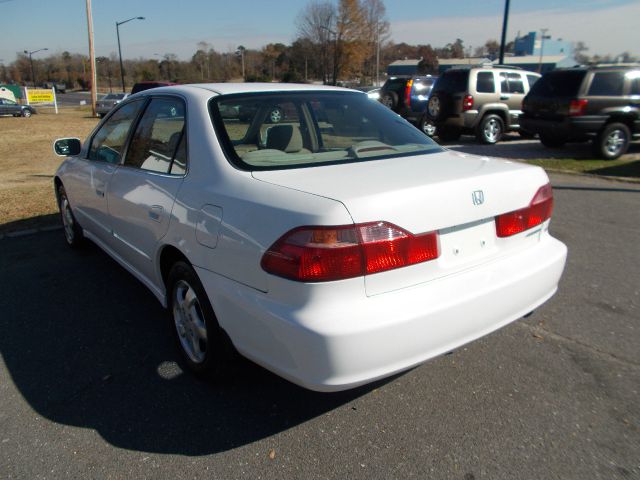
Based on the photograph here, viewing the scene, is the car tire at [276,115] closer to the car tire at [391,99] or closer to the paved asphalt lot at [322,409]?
the paved asphalt lot at [322,409]

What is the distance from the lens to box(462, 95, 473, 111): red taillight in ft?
43.7

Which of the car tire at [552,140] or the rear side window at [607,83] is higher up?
the rear side window at [607,83]

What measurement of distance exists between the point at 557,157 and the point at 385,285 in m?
10.5

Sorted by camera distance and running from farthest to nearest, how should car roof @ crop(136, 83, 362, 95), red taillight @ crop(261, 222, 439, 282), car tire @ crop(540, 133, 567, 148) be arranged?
car tire @ crop(540, 133, 567, 148) → car roof @ crop(136, 83, 362, 95) → red taillight @ crop(261, 222, 439, 282)

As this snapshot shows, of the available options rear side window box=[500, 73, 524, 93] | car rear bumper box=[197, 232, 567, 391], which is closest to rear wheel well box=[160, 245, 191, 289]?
car rear bumper box=[197, 232, 567, 391]

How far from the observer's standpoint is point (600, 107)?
10445mm

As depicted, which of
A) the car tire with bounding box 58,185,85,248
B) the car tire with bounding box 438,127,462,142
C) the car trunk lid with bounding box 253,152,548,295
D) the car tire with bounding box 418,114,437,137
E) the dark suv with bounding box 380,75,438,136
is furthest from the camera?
the dark suv with bounding box 380,75,438,136

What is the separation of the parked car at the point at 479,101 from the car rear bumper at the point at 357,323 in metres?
11.7

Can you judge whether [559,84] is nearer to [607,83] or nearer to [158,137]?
[607,83]

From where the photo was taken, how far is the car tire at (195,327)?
8.99 feet

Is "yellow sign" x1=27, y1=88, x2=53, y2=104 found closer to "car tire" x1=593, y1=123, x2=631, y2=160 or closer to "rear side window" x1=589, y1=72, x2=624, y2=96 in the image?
"rear side window" x1=589, y1=72, x2=624, y2=96

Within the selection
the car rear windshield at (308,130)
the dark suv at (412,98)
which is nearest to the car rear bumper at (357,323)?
the car rear windshield at (308,130)

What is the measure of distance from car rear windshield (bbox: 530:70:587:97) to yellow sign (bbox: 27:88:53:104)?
42301 millimetres

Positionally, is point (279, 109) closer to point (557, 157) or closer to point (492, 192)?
point (492, 192)
